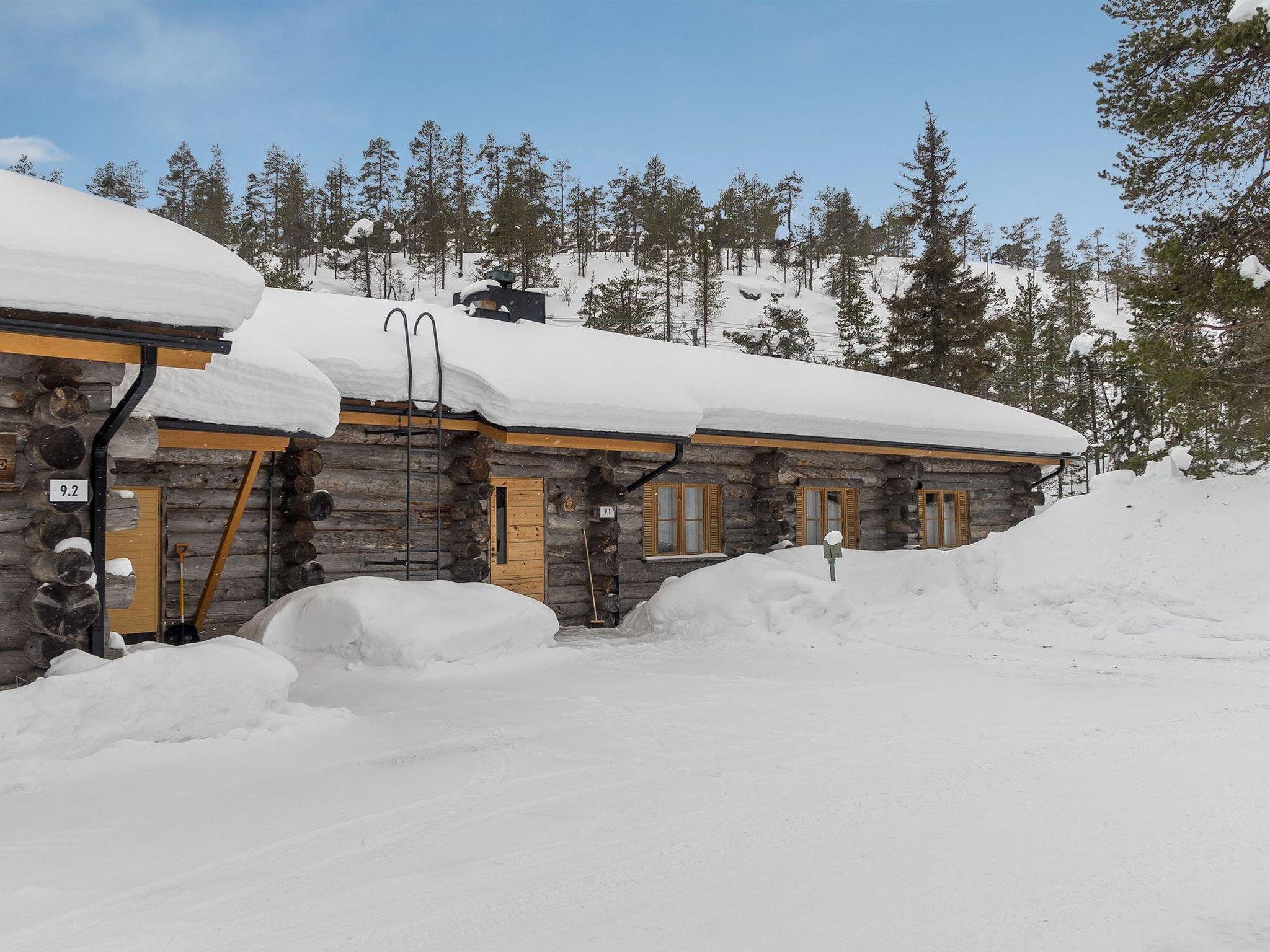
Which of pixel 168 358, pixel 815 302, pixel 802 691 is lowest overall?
pixel 802 691

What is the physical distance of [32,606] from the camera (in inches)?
227

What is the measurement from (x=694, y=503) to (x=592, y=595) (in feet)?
8.81

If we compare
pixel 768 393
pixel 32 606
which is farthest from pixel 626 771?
pixel 768 393

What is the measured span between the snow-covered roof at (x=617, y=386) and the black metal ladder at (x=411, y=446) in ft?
0.31

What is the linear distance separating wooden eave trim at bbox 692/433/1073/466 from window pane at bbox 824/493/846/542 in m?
Result: 0.91

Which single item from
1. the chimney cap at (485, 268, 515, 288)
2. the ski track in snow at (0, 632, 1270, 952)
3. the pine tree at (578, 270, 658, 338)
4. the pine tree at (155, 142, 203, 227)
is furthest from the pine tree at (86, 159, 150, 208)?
the ski track in snow at (0, 632, 1270, 952)

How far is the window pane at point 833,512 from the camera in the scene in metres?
15.1

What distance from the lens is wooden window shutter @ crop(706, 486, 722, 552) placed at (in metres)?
13.5

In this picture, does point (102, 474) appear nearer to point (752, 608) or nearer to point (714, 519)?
point (752, 608)

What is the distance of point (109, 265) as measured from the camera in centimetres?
562

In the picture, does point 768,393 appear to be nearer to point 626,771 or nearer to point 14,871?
point 626,771

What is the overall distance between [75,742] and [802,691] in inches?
210

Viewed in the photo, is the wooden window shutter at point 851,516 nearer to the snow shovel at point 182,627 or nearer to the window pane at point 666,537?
the window pane at point 666,537

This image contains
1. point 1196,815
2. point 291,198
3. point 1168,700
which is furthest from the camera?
point 291,198
